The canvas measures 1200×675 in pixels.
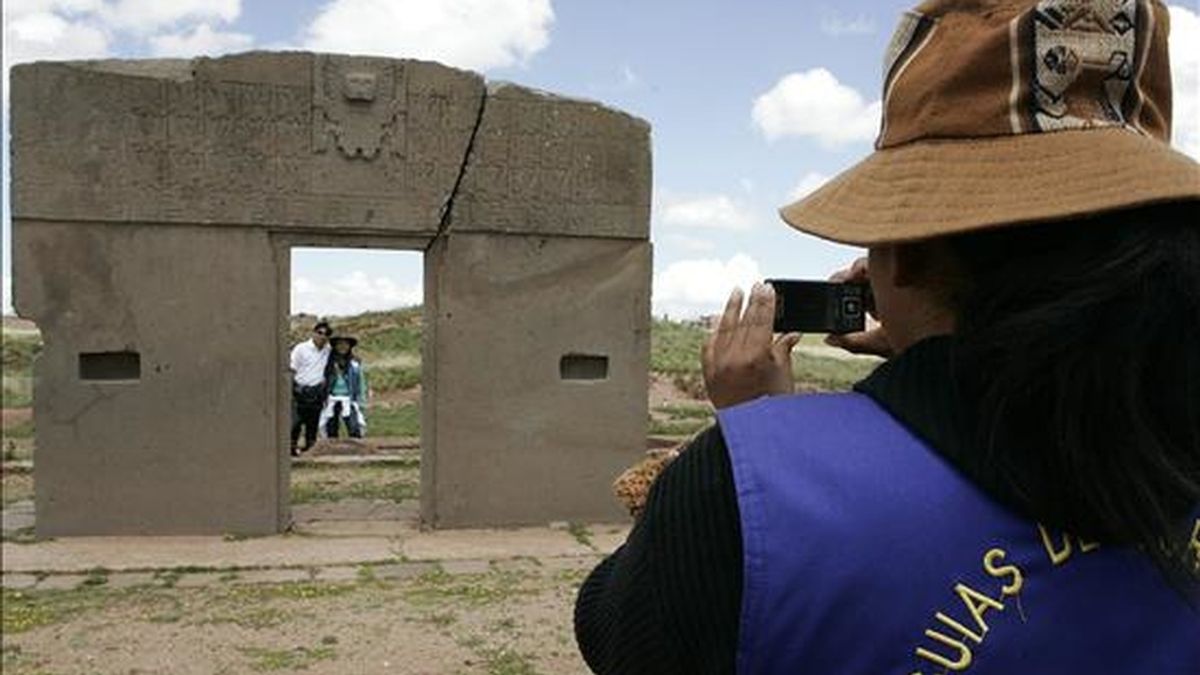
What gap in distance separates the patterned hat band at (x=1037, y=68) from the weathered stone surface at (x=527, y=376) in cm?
744

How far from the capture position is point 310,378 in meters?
12.0

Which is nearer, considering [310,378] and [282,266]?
[282,266]

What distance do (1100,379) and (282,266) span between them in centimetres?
779

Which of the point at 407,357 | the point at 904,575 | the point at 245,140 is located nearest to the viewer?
the point at 904,575

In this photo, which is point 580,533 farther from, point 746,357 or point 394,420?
point 394,420

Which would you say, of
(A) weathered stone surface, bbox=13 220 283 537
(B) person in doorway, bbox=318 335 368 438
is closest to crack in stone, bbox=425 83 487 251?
(A) weathered stone surface, bbox=13 220 283 537

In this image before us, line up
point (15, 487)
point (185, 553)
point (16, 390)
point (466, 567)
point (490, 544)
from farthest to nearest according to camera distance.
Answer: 1. point (16, 390)
2. point (15, 487)
3. point (490, 544)
4. point (185, 553)
5. point (466, 567)

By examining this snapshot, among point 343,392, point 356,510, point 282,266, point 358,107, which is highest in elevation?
point 358,107

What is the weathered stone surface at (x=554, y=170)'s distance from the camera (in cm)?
843

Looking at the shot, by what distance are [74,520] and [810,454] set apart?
8173mm

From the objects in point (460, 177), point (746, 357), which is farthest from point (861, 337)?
point (460, 177)

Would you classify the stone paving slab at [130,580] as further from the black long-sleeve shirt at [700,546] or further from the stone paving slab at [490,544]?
the black long-sleeve shirt at [700,546]

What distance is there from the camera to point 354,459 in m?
12.1

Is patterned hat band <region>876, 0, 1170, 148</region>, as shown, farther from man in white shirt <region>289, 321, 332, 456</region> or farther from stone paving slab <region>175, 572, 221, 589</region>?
man in white shirt <region>289, 321, 332, 456</region>
